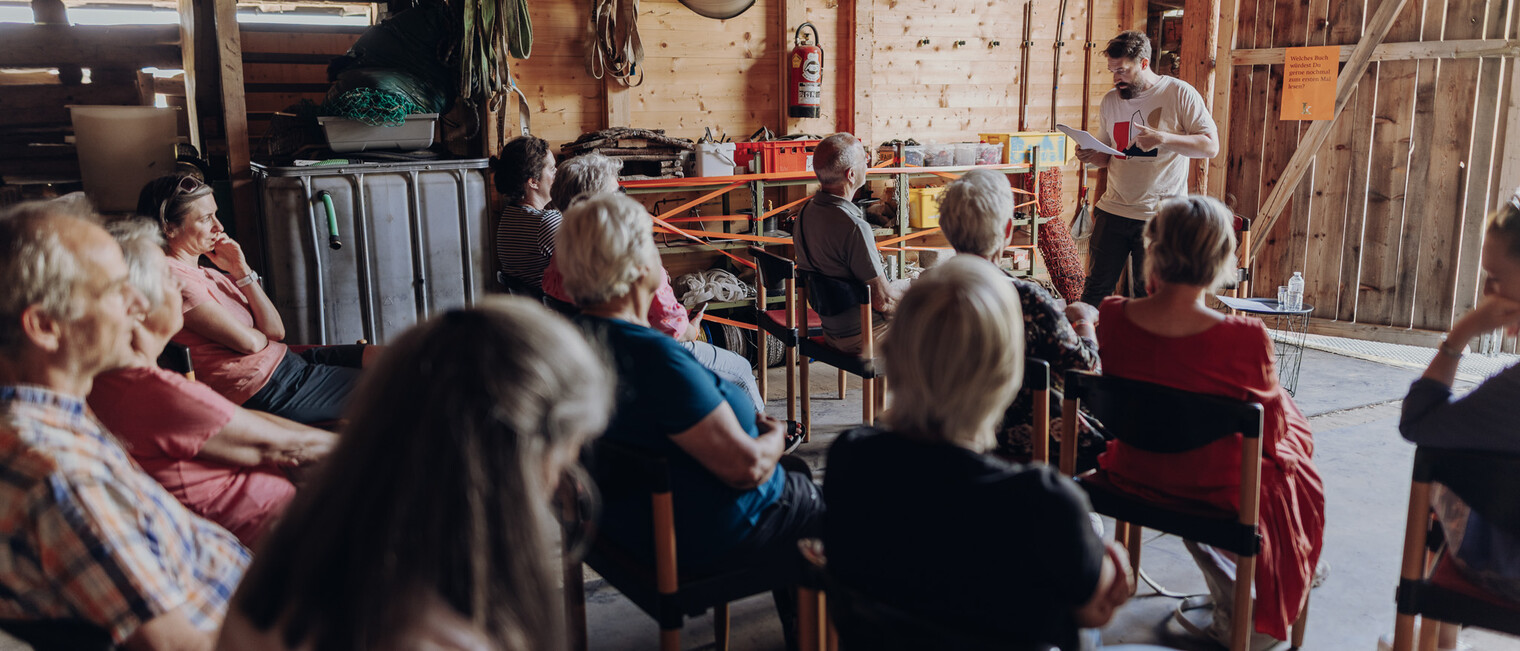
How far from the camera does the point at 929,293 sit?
1.46m

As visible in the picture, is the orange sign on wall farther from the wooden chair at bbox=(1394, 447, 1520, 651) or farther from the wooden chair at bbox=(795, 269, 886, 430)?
the wooden chair at bbox=(1394, 447, 1520, 651)

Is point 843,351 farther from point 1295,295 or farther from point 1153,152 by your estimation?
point 1295,295

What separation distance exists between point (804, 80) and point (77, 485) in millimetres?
4802

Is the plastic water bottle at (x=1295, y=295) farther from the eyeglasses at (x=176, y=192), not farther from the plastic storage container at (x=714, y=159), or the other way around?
the eyeglasses at (x=176, y=192)

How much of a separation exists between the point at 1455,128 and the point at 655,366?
568 cm

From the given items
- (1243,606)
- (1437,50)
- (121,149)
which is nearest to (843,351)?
(1243,606)

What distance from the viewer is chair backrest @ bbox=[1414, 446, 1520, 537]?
5.77 feet

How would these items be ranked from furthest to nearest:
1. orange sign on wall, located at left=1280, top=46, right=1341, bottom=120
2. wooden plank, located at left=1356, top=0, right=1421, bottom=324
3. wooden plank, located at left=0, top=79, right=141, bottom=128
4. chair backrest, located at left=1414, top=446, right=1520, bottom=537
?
orange sign on wall, located at left=1280, top=46, right=1341, bottom=120 < wooden plank, located at left=1356, top=0, right=1421, bottom=324 < wooden plank, located at left=0, top=79, right=141, bottom=128 < chair backrest, located at left=1414, top=446, right=1520, bottom=537

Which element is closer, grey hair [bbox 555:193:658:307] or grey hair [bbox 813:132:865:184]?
grey hair [bbox 555:193:658:307]

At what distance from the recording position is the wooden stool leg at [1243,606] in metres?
2.14

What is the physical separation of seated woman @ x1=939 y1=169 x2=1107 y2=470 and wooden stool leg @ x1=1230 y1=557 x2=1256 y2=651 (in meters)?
0.60

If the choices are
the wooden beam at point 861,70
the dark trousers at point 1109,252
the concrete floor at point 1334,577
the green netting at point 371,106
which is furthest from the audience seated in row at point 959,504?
the wooden beam at point 861,70

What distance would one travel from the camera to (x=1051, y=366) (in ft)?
8.52

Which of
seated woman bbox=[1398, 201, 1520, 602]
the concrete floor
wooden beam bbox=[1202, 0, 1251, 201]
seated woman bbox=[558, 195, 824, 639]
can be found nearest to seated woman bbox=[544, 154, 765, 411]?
the concrete floor
